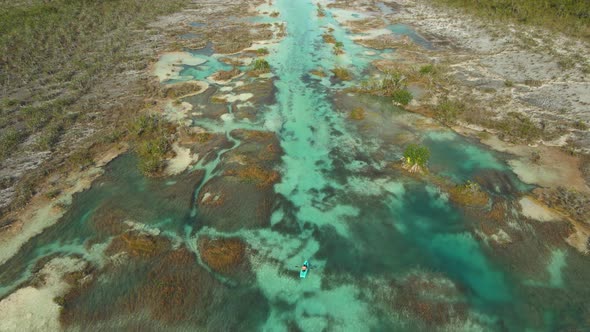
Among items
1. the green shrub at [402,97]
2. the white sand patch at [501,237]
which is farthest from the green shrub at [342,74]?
the white sand patch at [501,237]

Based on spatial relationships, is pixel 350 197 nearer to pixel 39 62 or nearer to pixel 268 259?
pixel 268 259

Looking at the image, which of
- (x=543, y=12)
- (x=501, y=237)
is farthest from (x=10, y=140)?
(x=543, y=12)

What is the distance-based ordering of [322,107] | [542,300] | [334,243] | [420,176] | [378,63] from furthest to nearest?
[378,63]
[322,107]
[420,176]
[334,243]
[542,300]

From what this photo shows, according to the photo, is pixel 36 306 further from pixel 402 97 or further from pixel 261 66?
pixel 402 97

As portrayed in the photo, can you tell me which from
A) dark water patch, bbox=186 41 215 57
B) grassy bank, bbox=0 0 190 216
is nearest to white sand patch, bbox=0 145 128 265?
grassy bank, bbox=0 0 190 216

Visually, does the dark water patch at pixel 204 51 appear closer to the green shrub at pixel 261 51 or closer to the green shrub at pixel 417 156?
the green shrub at pixel 261 51

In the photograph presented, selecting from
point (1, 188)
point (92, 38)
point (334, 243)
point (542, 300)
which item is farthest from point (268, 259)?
point (92, 38)
